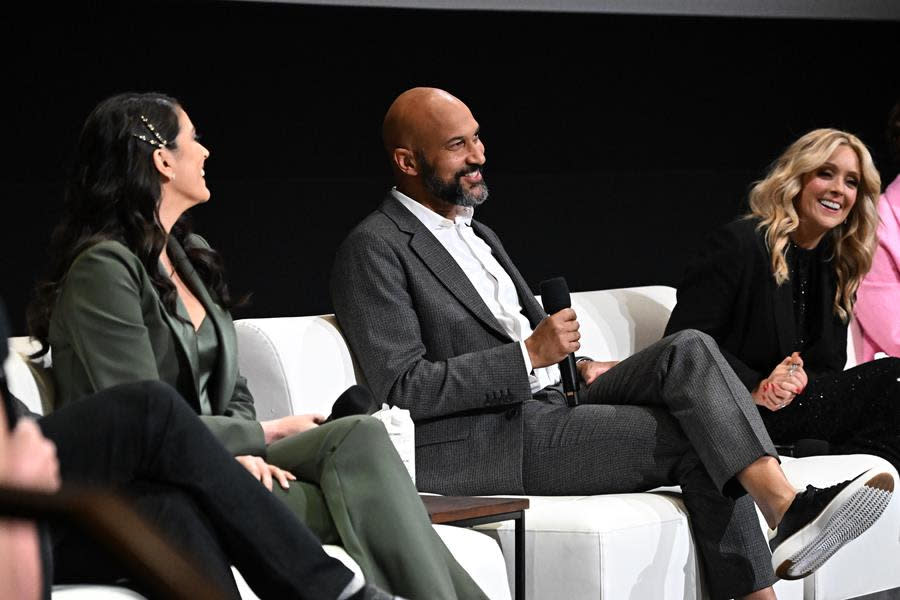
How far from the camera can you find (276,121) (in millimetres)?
4262

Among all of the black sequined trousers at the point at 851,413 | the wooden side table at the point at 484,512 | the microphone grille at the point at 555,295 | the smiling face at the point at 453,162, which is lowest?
the black sequined trousers at the point at 851,413

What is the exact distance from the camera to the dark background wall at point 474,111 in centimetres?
383

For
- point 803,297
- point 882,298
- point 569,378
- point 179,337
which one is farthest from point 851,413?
point 179,337

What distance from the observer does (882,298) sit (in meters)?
4.13

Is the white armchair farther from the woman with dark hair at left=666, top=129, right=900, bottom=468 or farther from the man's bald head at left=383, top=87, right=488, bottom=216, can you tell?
the man's bald head at left=383, top=87, right=488, bottom=216

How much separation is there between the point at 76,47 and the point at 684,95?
2.35m

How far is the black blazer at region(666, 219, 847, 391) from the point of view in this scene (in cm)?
376

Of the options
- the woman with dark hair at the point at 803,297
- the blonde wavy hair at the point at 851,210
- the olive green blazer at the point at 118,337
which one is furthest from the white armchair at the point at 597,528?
the blonde wavy hair at the point at 851,210

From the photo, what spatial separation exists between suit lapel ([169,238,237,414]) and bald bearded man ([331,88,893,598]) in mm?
444

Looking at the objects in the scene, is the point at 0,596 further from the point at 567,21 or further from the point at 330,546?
the point at 567,21

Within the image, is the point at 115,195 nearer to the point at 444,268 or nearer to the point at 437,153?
the point at 444,268

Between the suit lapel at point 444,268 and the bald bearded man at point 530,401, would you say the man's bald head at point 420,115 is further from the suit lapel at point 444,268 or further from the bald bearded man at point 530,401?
the suit lapel at point 444,268

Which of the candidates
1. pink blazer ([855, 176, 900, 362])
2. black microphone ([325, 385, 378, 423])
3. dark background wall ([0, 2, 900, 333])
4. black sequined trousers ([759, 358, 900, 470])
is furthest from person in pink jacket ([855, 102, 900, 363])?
black microphone ([325, 385, 378, 423])

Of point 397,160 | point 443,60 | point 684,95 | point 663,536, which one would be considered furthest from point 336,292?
point 684,95
